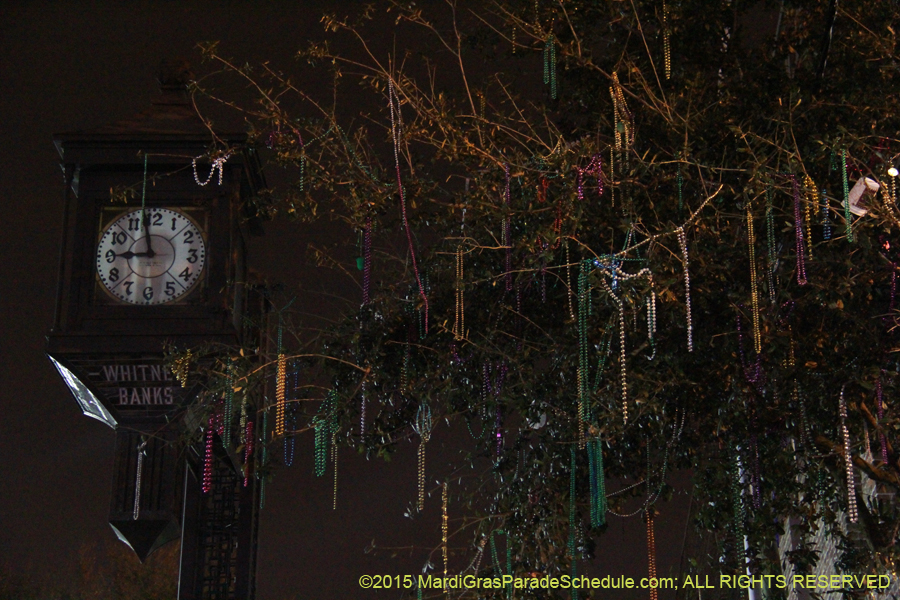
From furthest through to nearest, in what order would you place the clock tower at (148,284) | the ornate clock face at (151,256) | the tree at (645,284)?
the ornate clock face at (151,256) < the clock tower at (148,284) < the tree at (645,284)

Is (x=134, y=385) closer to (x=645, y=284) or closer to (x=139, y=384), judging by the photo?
(x=139, y=384)

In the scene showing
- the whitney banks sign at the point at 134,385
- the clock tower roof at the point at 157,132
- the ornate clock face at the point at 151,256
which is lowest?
the whitney banks sign at the point at 134,385

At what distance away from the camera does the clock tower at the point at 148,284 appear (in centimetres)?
566

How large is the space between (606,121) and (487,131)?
2.14 feet

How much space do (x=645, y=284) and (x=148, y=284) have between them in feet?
8.56

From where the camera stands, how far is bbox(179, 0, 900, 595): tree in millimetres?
4703

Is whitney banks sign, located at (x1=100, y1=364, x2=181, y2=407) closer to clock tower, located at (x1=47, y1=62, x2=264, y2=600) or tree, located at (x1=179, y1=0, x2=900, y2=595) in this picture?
clock tower, located at (x1=47, y1=62, x2=264, y2=600)

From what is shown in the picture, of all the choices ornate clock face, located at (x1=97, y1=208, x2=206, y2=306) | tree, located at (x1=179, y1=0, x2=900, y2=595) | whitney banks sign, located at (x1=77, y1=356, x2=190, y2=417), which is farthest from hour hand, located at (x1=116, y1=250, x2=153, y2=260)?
tree, located at (x1=179, y1=0, x2=900, y2=595)

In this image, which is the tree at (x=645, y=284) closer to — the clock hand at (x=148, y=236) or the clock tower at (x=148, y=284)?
the clock tower at (x=148, y=284)

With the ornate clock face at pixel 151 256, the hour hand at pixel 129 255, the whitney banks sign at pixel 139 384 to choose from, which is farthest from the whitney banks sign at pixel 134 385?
the hour hand at pixel 129 255

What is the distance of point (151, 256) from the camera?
19.2 ft

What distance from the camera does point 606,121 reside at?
17.7ft

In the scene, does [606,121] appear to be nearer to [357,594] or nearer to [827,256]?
[827,256]

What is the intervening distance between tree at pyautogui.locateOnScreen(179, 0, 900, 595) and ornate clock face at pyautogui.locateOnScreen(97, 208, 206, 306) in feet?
2.26
